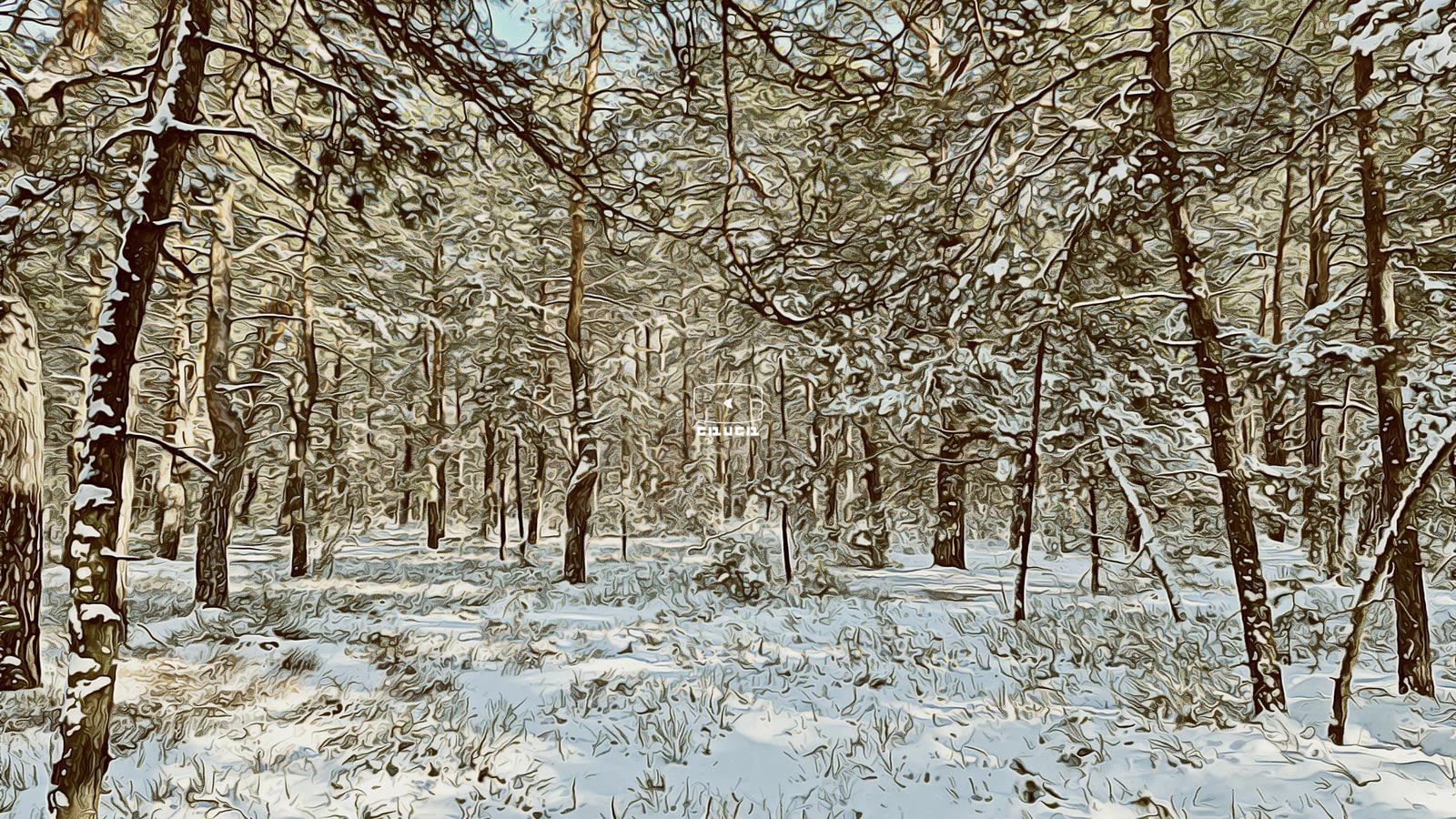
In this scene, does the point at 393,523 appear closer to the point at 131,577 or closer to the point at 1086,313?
the point at 131,577

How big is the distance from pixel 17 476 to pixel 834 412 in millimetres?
7928

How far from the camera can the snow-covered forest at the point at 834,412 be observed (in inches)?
162

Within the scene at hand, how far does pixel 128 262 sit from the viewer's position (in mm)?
3719

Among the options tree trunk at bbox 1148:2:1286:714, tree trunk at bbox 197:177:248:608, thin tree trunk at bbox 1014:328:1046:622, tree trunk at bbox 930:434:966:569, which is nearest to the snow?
Result: tree trunk at bbox 930:434:966:569

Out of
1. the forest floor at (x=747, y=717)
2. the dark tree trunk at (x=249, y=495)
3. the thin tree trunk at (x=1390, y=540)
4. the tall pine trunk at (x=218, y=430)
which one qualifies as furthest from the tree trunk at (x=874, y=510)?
the dark tree trunk at (x=249, y=495)

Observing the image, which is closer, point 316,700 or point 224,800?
point 224,800

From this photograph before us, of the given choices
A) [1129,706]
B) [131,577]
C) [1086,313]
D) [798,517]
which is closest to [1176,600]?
[1129,706]

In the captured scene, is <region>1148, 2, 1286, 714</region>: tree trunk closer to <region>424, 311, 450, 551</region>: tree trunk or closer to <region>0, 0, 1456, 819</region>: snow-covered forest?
<region>0, 0, 1456, 819</region>: snow-covered forest

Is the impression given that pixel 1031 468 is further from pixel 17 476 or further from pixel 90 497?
pixel 17 476

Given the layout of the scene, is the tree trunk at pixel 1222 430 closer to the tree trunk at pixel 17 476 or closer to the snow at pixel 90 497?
the snow at pixel 90 497

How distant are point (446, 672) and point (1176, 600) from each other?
7.87m

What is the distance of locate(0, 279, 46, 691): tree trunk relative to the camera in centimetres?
648

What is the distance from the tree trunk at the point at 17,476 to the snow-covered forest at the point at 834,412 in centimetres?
4

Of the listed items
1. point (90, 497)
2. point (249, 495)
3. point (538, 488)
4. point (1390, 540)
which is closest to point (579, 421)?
point (538, 488)
